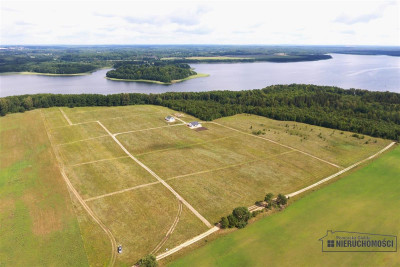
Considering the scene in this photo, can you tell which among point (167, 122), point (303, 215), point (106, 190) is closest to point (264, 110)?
point (167, 122)

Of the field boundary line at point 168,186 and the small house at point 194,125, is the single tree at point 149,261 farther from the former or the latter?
the small house at point 194,125

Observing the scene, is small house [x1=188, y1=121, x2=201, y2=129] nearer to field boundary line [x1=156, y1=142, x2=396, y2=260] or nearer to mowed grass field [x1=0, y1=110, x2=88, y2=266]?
mowed grass field [x1=0, y1=110, x2=88, y2=266]

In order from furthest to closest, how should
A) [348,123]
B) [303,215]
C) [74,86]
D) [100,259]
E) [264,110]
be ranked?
[74,86], [264,110], [348,123], [303,215], [100,259]

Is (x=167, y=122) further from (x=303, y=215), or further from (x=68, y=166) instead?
(x=303, y=215)

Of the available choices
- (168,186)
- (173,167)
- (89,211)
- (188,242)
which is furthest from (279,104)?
(89,211)

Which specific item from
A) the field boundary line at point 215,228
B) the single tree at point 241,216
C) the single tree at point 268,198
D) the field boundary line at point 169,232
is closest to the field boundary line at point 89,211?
the field boundary line at point 169,232

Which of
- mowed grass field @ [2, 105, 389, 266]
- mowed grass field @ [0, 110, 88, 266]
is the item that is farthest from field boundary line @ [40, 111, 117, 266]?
mowed grass field @ [0, 110, 88, 266]
